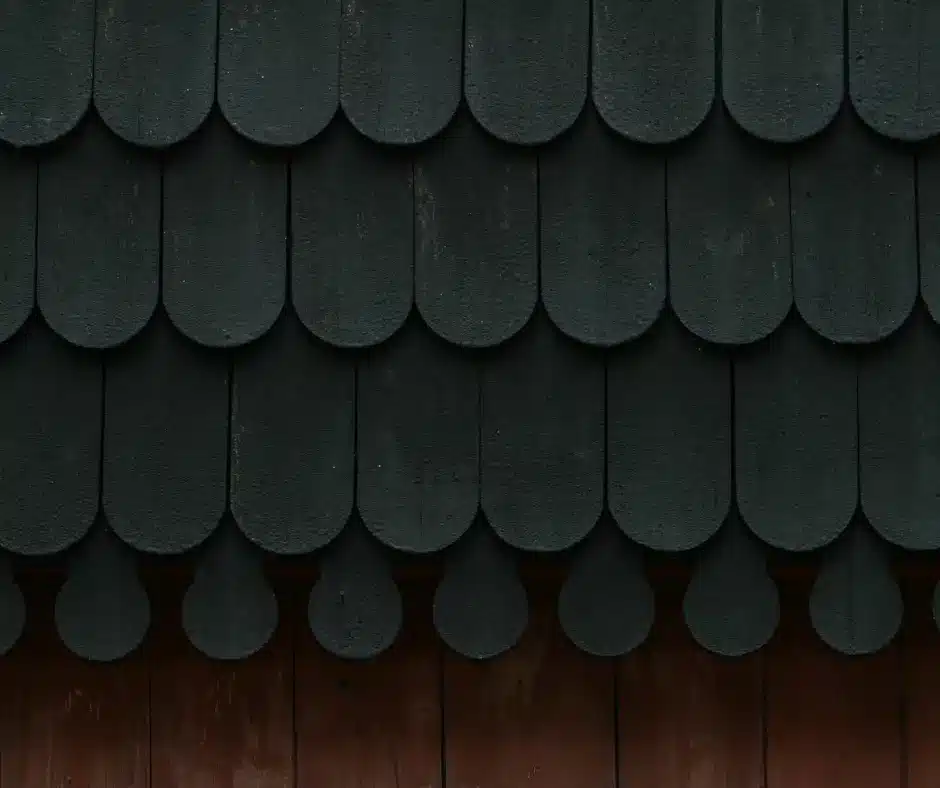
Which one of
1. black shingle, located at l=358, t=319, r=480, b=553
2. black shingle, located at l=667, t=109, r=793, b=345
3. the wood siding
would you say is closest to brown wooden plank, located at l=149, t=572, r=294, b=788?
the wood siding

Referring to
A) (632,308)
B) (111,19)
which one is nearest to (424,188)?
(632,308)

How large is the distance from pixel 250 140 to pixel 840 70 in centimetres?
65

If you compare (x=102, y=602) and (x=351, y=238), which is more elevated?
(x=351, y=238)

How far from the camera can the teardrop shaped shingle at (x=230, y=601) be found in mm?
1585

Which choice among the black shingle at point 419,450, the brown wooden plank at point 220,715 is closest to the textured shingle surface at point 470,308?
the black shingle at point 419,450

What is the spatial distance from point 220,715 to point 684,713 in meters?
0.55

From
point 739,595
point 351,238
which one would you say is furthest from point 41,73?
point 739,595

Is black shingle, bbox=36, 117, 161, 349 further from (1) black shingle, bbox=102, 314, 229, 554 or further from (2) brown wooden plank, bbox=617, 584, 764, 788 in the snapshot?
(2) brown wooden plank, bbox=617, 584, 764, 788

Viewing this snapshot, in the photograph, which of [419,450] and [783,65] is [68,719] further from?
[783,65]

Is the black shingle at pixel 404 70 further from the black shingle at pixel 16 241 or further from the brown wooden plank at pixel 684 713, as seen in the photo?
the brown wooden plank at pixel 684 713

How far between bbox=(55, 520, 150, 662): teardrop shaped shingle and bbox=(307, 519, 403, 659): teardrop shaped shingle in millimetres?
204

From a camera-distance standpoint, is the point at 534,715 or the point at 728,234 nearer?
the point at 728,234

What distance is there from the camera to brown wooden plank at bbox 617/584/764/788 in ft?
5.52

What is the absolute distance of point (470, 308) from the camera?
1578mm
